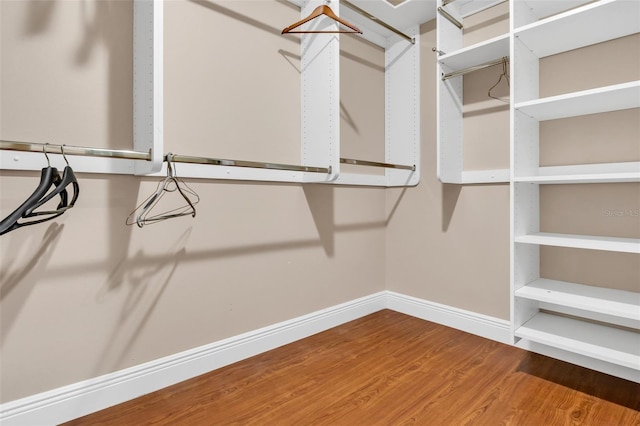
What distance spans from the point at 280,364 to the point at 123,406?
2.52 ft

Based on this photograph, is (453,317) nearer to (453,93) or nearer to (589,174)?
(589,174)

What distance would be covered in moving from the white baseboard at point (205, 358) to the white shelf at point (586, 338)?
36cm

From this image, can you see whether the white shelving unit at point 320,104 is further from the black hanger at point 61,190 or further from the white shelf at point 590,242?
the white shelf at point 590,242

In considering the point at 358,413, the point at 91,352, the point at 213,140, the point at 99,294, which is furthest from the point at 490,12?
the point at 91,352

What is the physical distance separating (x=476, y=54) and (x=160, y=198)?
2.02 metres

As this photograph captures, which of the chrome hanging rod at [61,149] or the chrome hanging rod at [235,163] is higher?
the chrome hanging rod at [235,163]

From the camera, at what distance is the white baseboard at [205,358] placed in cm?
142

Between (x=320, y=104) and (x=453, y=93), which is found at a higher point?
(x=453, y=93)

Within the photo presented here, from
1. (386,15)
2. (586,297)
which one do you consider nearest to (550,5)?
(386,15)

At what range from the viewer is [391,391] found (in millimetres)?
1696

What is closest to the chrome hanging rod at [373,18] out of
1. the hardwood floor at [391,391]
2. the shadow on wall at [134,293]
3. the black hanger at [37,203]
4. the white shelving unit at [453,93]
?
the white shelving unit at [453,93]

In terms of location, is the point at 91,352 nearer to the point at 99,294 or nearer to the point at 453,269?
the point at 99,294

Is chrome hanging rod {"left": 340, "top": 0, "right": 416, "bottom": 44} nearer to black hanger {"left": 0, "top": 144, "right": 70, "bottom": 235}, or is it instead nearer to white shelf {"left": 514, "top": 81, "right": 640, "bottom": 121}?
white shelf {"left": 514, "top": 81, "right": 640, "bottom": 121}

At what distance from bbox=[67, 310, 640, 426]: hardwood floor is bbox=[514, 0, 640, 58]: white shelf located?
69.4 inches
